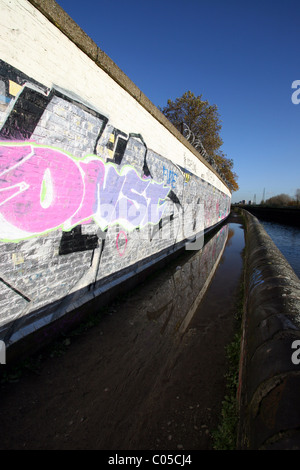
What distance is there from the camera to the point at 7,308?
2248 mm

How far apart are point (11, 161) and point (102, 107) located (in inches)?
66.3

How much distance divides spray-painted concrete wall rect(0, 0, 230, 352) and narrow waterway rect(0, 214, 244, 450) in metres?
0.58

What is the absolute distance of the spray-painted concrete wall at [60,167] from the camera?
207 cm

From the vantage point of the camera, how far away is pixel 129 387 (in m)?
2.28

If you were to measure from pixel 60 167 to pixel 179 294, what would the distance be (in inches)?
130

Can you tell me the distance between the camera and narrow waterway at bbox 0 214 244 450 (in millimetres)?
1780

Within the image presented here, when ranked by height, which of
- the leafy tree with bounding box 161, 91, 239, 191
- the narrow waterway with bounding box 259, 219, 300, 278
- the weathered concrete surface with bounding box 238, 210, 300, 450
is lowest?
the narrow waterway with bounding box 259, 219, 300, 278

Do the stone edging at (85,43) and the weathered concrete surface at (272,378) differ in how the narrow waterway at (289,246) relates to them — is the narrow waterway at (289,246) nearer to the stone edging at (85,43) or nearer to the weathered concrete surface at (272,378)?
the weathered concrete surface at (272,378)

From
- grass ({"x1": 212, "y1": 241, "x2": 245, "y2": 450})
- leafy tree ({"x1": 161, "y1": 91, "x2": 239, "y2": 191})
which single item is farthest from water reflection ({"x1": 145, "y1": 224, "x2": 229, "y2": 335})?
leafy tree ({"x1": 161, "y1": 91, "x2": 239, "y2": 191})

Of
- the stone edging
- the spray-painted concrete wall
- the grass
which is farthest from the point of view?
the stone edging

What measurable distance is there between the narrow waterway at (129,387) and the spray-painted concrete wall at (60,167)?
583mm

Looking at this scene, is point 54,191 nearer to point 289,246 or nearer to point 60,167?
point 60,167

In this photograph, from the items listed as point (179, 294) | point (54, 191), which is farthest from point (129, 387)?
point (179, 294)

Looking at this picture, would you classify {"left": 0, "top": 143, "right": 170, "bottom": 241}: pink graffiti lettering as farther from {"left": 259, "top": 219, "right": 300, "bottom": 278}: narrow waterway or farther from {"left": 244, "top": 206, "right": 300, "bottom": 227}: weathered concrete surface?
{"left": 244, "top": 206, "right": 300, "bottom": 227}: weathered concrete surface
